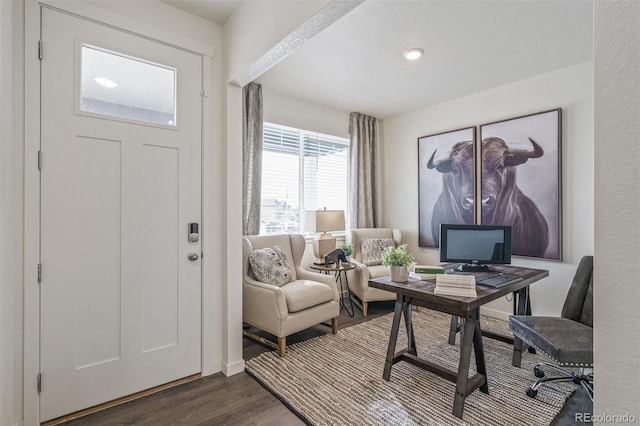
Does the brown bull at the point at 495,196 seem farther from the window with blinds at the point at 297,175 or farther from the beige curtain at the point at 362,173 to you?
the window with blinds at the point at 297,175

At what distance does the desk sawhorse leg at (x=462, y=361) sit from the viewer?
1926mm

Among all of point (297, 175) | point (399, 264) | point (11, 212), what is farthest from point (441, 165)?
point (11, 212)

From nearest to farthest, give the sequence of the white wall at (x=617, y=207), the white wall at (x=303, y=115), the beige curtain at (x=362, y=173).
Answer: the white wall at (x=617, y=207)
the white wall at (x=303, y=115)
the beige curtain at (x=362, y=173)

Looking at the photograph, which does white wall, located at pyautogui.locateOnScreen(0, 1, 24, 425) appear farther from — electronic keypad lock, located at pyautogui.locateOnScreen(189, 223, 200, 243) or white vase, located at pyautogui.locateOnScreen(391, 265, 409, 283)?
white vase, located at pyautogui.locateOnScreen(391, 265, 409, 283)

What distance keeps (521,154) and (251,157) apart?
2938 mm

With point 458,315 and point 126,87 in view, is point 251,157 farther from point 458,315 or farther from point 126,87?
point 458,315

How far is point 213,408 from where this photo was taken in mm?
2006

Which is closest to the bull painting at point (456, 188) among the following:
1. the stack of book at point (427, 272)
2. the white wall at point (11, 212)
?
the stack of book at point (427, 272)

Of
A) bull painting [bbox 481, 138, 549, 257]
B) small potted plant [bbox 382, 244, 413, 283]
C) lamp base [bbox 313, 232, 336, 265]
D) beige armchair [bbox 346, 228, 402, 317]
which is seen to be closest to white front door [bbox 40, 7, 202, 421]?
small potted plant [bbox 382, 244, 413, 283]

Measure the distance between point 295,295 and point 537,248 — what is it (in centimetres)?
257

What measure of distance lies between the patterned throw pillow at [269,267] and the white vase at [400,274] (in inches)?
49.4

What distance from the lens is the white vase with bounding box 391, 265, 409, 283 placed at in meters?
2.28

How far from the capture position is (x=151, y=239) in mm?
2178

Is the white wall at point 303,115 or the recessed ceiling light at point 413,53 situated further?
the white wall at point 303,115
